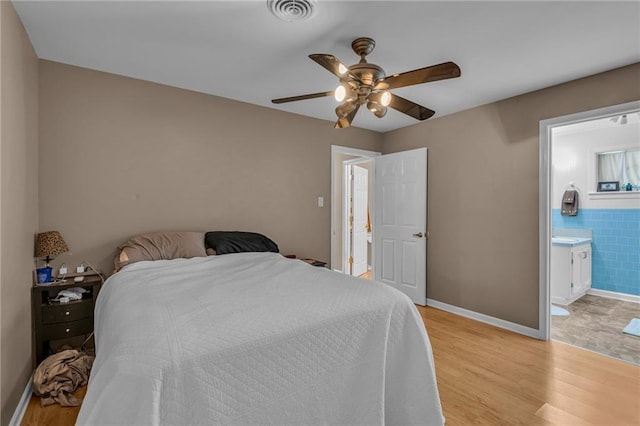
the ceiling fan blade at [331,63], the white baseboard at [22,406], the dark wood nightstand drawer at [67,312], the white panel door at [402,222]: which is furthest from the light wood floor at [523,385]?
the ceiling fan blade at [331,63]

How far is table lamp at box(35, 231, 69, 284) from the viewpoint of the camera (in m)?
2.38

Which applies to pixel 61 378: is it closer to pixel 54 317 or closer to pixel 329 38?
pixel 54 317

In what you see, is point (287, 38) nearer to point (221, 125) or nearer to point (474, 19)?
point (474, 19)

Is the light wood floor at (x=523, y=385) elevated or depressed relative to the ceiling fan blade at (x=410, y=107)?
depressed

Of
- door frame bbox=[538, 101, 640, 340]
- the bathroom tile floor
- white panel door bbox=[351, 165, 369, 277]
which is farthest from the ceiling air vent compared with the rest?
white panel door bbox=[351, 165, 369, 277]

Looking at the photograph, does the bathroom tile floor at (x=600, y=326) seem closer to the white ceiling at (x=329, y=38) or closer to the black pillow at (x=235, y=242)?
the white ceiling at (x=329, y=38)

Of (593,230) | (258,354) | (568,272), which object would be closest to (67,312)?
(258,354)

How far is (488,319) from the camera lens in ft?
11.8

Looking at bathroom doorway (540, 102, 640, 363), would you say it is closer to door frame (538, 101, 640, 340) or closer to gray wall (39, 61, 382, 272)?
door frame (538, 101, 640, 340)

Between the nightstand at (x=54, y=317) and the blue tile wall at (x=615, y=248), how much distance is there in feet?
20.2

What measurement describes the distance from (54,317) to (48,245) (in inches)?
20.9

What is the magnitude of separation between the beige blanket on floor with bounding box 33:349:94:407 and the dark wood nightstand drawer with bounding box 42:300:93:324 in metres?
0.24

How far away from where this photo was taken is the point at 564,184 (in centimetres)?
504

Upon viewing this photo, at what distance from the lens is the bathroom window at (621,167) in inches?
173
